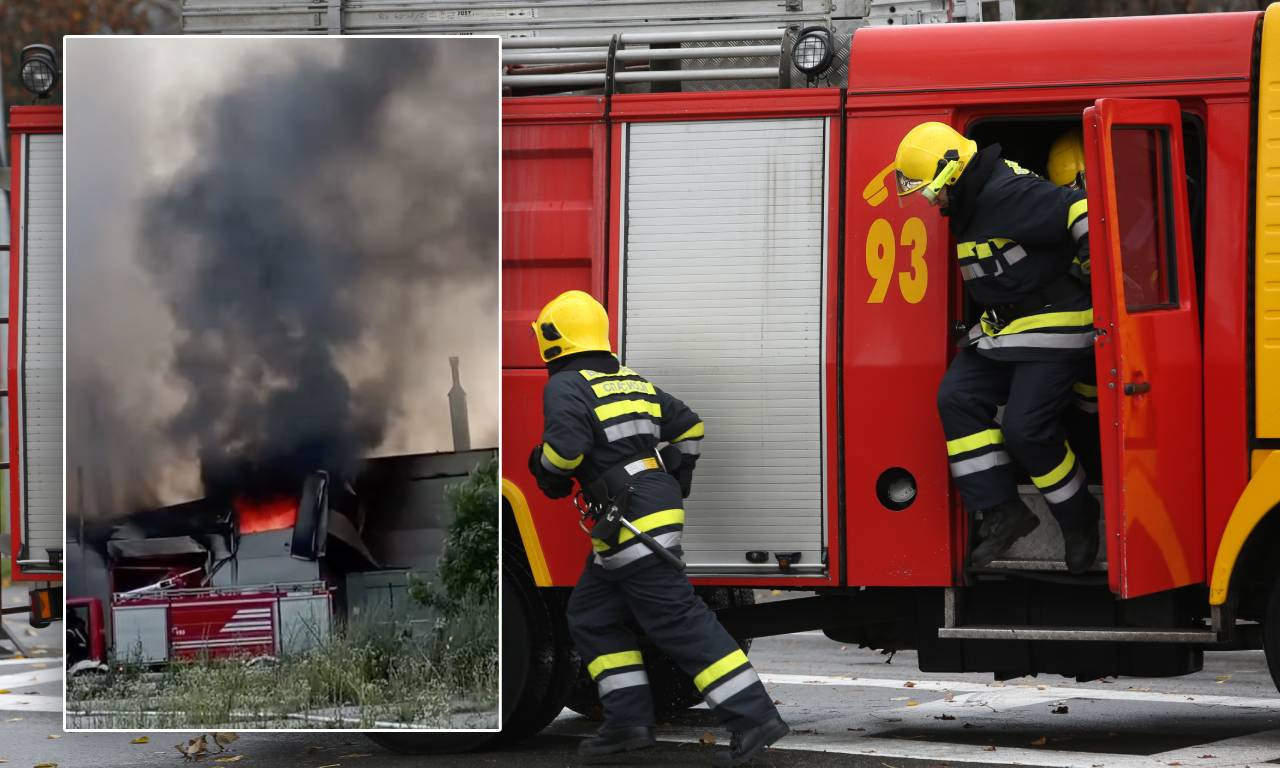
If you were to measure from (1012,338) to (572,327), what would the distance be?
149 cm

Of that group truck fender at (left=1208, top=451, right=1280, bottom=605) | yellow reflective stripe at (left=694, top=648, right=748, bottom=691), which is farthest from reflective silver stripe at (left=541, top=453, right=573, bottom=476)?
truck fender at (left=1208, top=451, right=1280, bottom=605)

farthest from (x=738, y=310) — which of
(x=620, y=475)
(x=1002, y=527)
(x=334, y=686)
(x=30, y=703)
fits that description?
(x=30, y=703)

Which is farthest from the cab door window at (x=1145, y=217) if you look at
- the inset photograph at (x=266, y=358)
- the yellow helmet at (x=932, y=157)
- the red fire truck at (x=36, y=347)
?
the red fire truck at (x=36, y=347)

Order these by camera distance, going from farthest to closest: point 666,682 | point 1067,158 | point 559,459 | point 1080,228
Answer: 1. point 666,682
2. point 1067,158
3. point 559,459
4. point 1080,228

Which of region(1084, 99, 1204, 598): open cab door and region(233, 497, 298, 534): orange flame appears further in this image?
region(233, 497, 298, 534): orange flame

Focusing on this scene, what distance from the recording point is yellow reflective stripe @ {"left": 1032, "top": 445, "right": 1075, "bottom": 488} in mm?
5973

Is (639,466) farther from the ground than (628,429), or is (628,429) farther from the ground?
(628,429)

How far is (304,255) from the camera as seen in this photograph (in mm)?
5824

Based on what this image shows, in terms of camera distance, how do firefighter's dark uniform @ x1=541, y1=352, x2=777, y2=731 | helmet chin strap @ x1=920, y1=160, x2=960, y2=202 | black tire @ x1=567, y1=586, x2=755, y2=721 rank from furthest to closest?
black tire @ x1=567, y1=586, x2=755, y2=721 → firefighter's dark uniform @ x1=541, y1=352, x2=777, y2=731 → helmet chin strap @ x1=920, y1=160, x2=960, y2=202

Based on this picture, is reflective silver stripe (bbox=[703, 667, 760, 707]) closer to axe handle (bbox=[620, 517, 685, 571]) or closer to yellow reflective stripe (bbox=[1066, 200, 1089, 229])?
axe handle (bbox=[620, 517, 685, 571])

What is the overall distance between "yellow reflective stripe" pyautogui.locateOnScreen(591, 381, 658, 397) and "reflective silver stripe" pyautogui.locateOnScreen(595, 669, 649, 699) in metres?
1.01

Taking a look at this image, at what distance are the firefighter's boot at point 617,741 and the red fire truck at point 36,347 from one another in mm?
2014

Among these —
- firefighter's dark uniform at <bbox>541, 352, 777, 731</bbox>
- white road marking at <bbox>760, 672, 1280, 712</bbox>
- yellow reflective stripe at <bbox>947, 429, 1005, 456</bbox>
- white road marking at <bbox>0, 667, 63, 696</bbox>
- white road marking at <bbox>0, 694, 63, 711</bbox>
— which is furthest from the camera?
white road marking at <bbox>0, 667, 63, 696</bbox>

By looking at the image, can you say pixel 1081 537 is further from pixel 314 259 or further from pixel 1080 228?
A: pixel 314 259
